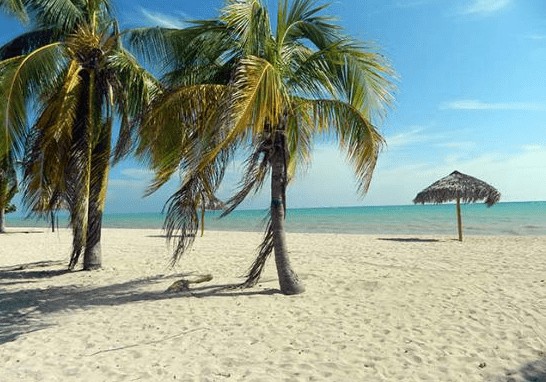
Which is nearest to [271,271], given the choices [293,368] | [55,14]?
[293,368]

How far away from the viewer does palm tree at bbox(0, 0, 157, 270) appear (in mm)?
6771

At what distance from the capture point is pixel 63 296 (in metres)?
6.88

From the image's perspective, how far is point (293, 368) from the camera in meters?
3.77

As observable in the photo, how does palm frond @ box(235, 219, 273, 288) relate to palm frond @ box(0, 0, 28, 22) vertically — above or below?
below

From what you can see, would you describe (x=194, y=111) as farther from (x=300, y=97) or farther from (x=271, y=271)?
(x=271, y=271)

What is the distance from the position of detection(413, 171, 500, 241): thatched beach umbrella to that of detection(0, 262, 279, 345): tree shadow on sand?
12.0m

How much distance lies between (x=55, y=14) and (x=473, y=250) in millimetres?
12398

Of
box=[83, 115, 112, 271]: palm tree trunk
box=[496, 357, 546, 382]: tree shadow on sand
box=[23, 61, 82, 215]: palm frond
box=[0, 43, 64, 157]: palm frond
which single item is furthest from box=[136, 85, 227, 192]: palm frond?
box=[496, 357, 546, 382]: tree shadow on sand

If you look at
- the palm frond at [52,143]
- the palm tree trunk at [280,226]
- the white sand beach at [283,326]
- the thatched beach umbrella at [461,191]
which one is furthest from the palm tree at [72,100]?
the thatched beach umbrella at [461,191]

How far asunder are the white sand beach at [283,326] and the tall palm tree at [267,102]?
39.7 inches

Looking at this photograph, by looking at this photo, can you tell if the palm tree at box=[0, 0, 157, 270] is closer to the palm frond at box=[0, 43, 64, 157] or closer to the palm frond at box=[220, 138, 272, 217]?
the palm frond at box=[0, 43, 64, 157]

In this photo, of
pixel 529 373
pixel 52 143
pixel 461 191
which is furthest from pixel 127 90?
pixel 461 191

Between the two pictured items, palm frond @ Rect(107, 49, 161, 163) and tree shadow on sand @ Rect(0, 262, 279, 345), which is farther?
palm frond @ Rect(107, 49, 161, 163)

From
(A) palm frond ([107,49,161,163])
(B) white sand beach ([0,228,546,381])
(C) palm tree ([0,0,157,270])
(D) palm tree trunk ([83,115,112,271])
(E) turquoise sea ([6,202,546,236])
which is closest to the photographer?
(B) white sand beach ([0,228,546,381])
